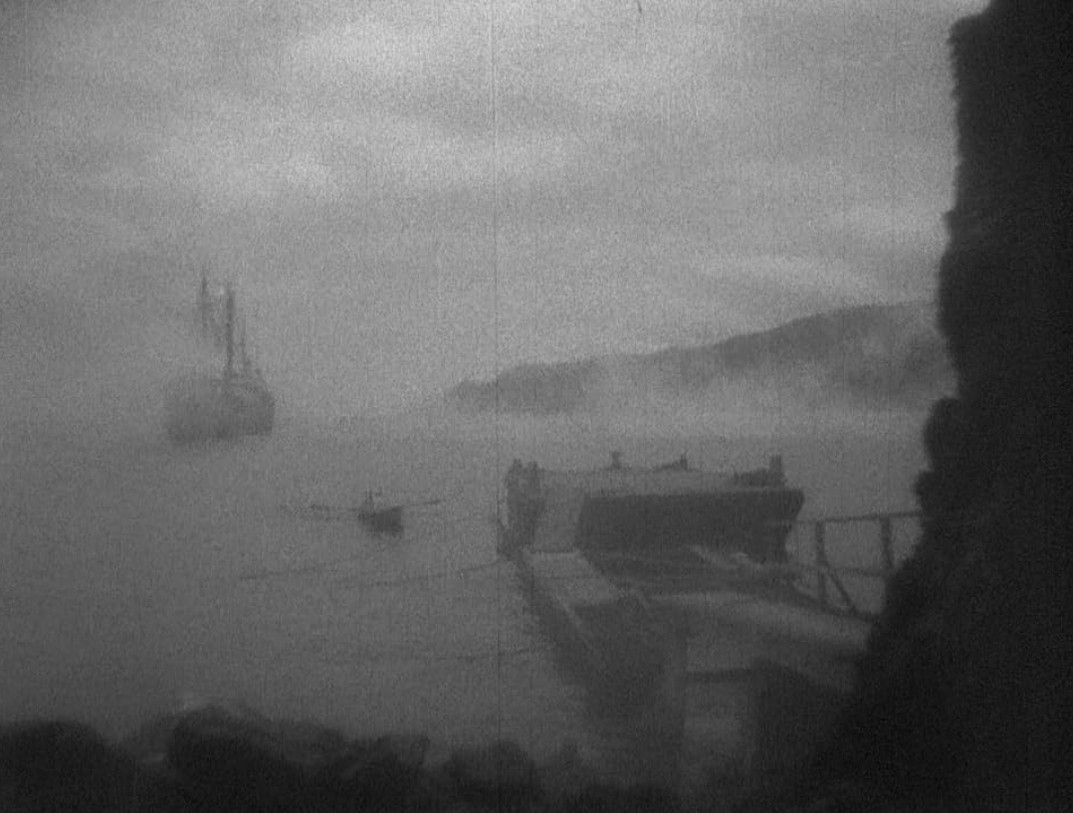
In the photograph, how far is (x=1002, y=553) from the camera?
114 inches

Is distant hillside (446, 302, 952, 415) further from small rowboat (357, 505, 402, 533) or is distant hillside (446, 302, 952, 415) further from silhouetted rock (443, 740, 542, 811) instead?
silhouetted rock (443, 740, 542, 811)

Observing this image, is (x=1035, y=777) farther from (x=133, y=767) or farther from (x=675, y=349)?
(x=133, y=767)

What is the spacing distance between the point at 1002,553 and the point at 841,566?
0.50m

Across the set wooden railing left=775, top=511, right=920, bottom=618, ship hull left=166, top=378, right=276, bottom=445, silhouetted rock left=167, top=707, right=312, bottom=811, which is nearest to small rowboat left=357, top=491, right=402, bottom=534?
ship hull left=166, top=378, right=276, bottom=445

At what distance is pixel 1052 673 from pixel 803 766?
85 cm

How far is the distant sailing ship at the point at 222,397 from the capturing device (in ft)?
10.1

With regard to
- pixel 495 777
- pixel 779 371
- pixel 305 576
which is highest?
pixel 779 371

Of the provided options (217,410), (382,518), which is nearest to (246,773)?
(382,518)

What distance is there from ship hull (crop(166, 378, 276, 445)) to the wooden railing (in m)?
1.84

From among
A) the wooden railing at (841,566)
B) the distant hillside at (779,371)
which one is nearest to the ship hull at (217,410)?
the distant hillside at (779,371)

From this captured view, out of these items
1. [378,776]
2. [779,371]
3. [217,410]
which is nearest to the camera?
[378,776]

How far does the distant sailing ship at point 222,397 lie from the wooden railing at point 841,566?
185 centimetres

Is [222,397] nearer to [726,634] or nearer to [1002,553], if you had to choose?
[726,634]

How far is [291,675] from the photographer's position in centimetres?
305
